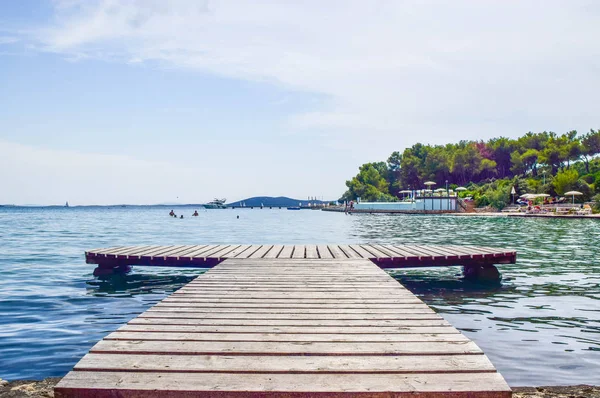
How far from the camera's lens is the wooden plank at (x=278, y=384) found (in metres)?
3.52

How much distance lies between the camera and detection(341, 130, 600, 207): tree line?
79375 millimetres

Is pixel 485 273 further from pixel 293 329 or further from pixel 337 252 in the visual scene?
pixel 293 329

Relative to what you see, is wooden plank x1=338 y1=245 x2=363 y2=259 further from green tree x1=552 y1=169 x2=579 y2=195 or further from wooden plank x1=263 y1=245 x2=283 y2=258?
green tree x1=552 y1=169 x2=579 y2=195

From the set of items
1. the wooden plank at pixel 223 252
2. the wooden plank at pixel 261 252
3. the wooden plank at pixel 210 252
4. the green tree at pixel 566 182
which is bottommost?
the wooden plank at pixel 261 252

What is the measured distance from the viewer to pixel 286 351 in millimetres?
4328

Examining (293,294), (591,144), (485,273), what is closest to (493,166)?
(591,144)

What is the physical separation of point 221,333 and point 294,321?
33.3 inches

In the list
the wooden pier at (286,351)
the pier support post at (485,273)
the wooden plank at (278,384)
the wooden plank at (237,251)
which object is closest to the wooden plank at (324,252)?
the wooden plank at (237,251)

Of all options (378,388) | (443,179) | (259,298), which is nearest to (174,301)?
(259,298)

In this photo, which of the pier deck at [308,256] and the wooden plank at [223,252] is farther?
the wooden plank at [223,252]

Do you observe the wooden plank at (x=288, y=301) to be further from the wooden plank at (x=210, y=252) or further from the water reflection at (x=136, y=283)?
the water reflection at (x=136, y=283)

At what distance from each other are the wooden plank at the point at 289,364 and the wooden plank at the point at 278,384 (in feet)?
0.27

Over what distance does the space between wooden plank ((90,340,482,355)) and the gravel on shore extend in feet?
3.45

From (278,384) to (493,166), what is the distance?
106 m
